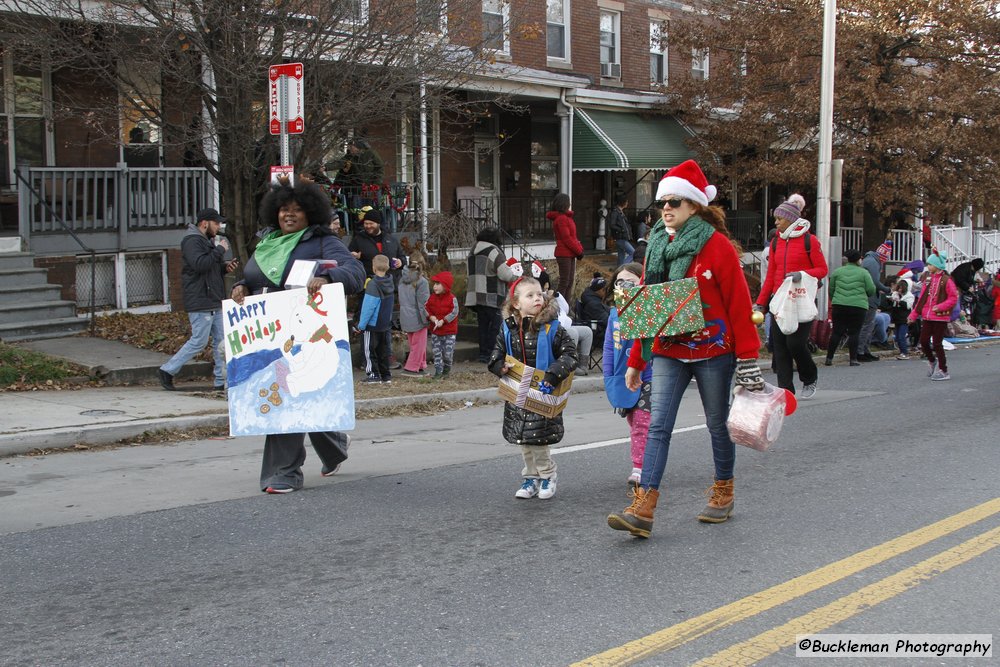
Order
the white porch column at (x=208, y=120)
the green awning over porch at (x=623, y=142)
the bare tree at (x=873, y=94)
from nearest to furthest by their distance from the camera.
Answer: the white porch column at (x=208, y=120) < the bare tree at (x=873, y=94) < the green awning over porch at (x=623, y=142)

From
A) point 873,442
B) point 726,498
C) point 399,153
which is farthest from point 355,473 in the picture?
point 399,153

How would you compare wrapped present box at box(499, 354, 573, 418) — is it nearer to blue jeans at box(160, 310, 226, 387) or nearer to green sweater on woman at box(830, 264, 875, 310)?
blue jeans at box(160, 310, 226, 387)

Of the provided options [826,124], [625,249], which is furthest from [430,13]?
[625,249]

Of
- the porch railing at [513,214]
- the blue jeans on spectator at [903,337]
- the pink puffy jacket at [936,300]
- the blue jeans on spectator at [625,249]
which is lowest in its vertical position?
the blue jeans on spectator at [903,337]

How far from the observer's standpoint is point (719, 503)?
6.24m

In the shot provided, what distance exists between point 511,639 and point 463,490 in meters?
2.89

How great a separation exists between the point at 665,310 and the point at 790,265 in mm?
5614

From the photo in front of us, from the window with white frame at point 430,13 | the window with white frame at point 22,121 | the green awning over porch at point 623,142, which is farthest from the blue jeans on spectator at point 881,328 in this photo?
the window with white frame at point 22,121

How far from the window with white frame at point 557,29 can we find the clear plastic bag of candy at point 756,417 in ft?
65.4

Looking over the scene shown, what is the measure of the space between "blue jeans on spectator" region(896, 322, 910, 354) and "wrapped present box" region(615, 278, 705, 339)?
46.7ft

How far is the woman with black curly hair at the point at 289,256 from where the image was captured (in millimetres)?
7066

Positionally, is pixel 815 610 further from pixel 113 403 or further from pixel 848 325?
pixel 848 325

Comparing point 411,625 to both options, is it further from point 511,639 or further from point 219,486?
point 219,486

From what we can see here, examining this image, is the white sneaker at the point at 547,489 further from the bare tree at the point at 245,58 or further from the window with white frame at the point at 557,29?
the window with white frame at the point at 557,29
